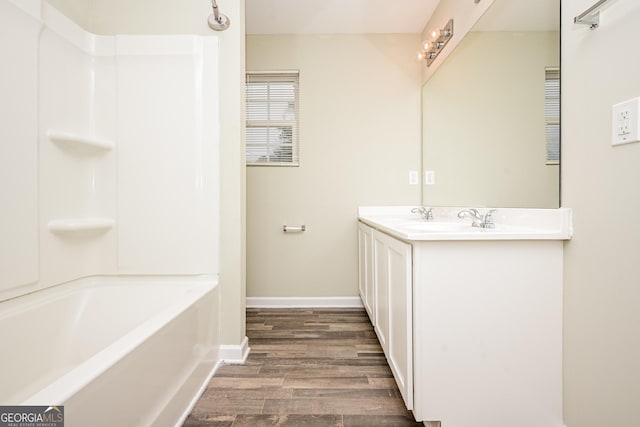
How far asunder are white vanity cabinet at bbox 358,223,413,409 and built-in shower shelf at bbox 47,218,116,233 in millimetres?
1575

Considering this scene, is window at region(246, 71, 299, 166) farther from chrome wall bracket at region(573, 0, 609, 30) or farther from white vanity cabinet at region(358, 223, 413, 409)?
chrome wall bracket at region(573, 0, 609, 30)

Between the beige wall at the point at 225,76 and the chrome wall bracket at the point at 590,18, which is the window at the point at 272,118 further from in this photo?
the chrome wall bracket at the point at 590,18

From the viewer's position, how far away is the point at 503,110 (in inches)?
64.2

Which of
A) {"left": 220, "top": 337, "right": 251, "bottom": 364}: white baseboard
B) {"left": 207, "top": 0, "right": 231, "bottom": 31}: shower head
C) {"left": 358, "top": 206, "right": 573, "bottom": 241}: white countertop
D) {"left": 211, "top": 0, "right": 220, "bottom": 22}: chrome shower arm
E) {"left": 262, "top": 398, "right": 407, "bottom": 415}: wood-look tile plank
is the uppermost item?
{"left": 211, "top": 0, "right": 220, "bottom": 22}: chrome shower arm

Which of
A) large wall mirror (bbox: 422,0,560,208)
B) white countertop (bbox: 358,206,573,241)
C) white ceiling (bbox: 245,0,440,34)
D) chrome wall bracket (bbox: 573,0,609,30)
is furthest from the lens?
white ceiling (bbox: 245,0,440,34)

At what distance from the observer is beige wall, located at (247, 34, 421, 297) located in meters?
2.80

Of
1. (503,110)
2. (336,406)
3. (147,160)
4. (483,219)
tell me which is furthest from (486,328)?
(147,160)

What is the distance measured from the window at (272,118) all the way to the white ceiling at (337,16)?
0.42 meters

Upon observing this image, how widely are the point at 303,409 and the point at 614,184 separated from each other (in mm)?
1471

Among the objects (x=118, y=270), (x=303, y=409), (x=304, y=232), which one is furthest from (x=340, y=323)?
(x=118, y=270)

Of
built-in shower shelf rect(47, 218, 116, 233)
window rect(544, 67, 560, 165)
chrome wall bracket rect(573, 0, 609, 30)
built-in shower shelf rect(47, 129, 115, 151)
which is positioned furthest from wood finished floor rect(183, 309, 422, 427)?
chrome wall bracket rect(573, 0, 609, 30)

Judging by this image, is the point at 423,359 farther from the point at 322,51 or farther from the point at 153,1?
the point at 322,51

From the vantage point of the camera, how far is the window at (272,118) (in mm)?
2857

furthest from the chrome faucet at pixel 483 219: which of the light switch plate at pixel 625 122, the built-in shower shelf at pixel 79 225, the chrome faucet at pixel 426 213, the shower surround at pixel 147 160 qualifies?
the built-in shower shelf at pixel 79 225
